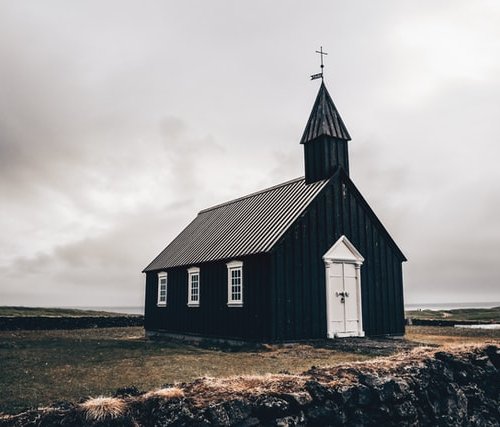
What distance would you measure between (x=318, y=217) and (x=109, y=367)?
10.8 meters

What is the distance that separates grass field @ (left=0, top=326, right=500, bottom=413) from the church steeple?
8.80m

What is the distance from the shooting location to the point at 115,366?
1573 cm

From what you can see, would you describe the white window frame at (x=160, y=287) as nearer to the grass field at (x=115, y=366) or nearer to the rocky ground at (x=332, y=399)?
the grass field at (x=115, y=366)

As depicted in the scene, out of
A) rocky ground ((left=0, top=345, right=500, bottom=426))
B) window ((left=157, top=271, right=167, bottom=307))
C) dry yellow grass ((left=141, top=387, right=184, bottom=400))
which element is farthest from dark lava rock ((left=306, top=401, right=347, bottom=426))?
window ((left=157, top=271, right=167, bottom=307))

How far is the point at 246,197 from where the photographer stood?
2948 centimetres

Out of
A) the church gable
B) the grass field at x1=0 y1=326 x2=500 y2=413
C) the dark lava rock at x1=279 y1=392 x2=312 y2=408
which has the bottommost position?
the dark lava rock at x1=279 y1=392 x2=312 y2=408

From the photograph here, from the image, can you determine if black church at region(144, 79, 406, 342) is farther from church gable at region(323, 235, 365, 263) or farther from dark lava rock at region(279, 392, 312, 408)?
dark lava rock at region(279, 392, 312, 408)

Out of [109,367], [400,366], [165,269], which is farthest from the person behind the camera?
[165,269]

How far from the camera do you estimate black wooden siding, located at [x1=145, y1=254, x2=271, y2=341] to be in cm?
2041

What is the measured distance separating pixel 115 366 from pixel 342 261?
10.9 metres

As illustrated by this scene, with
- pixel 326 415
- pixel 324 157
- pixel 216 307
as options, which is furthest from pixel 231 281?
pixel 326 415

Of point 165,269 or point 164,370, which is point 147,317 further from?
point 164,370

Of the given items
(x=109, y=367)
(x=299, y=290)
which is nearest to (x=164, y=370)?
(x=109, y=367)

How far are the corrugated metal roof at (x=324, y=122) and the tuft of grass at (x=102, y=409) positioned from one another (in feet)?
54.6
